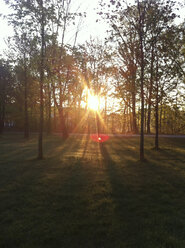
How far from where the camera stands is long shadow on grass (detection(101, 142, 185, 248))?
177 inches

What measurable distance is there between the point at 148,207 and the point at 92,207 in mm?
1629

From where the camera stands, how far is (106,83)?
107ft

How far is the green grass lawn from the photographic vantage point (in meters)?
4.50

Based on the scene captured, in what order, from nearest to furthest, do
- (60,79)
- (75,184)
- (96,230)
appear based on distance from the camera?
(96,230)
(75,184)
(60,79)

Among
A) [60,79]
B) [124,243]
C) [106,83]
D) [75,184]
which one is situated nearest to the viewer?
[124,243]

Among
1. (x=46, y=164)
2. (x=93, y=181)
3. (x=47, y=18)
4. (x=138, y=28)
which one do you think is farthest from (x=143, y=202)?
(x=47, y=18)

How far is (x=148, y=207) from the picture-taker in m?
6.11

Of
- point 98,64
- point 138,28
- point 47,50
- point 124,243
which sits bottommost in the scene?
point 124,243

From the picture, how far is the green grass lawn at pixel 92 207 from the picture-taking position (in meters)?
4.50

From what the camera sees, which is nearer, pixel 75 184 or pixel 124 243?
pixel 124 243

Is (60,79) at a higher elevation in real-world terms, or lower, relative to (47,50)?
lower

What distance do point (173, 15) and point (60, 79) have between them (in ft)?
24.5

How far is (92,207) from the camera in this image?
243 inches

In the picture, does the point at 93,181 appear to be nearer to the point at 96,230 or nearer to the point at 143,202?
the point at 143,202
